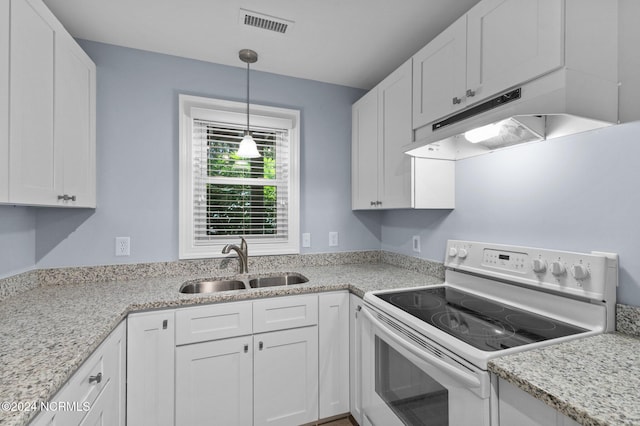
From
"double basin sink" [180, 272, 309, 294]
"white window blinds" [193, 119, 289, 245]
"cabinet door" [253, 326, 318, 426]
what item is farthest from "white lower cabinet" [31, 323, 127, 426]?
"white window blinds" [193, 119, 289, 245]

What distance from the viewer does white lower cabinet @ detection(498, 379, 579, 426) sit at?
782 millimetres

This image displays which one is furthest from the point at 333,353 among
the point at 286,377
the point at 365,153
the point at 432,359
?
the point at 365,153

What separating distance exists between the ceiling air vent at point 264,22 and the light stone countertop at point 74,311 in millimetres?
1565

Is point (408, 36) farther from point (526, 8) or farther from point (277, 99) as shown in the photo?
point (277, 99)

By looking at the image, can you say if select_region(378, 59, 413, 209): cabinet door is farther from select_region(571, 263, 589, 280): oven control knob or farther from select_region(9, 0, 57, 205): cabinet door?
select_region(9, 0, 57, 205): cabinet door

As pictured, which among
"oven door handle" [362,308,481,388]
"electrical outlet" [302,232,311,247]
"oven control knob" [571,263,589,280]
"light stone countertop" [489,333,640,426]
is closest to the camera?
"light stone countertop" [489,333,640,426]

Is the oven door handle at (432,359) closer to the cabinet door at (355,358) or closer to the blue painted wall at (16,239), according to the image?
the cabinet door at (355,358)

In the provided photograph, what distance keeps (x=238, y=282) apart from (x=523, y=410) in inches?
67.3

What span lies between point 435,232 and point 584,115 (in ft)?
3.83

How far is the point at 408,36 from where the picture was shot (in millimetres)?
1927

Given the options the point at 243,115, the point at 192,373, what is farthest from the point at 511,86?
the point at 192,373

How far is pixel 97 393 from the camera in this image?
117cm

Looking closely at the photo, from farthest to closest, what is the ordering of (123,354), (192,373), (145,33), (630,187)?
(145,33)
(192,373)
(123,354)
(630,187)

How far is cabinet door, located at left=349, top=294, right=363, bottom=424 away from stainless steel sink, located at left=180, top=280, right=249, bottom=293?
2.46ft
